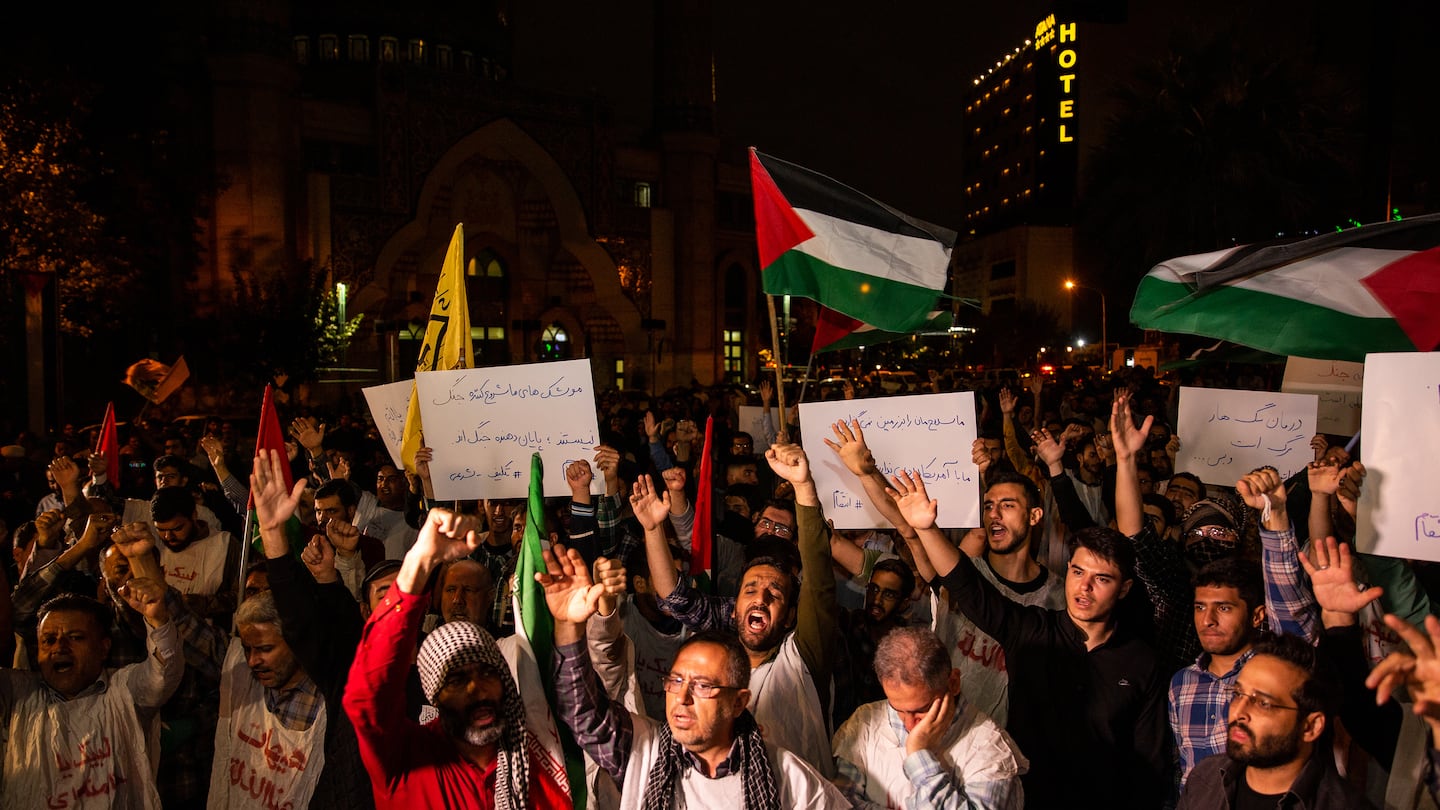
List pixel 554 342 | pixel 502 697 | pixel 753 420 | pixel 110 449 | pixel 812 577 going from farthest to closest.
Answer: pixel 554 342 < pixel 753 420 < pixel 110 449 < pixel 812 577 < pixel 502 697

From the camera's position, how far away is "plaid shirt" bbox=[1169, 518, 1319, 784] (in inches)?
129

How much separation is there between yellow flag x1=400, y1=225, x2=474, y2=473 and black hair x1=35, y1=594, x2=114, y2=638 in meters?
2.02

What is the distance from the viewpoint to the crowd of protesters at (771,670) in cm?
283

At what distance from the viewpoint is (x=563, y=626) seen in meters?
2.93

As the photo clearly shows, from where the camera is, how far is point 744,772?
9.32 ft

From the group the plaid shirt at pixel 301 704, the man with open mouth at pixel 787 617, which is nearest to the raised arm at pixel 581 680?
the man with open mouth at pixel 787 617

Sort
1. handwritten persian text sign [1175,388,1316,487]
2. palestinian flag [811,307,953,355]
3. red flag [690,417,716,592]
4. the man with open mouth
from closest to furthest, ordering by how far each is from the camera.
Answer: the man with open mouth < red flag [690,417,716,592] < handwritten persian text sign [1175,388,1316,487] < palestinian flag [811,307,953,355]

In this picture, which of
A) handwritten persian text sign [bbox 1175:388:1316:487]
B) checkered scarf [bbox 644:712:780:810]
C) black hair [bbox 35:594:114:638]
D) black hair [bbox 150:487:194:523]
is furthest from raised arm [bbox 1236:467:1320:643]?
black hair [bbox 150:487:194:523]

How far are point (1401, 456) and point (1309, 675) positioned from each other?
1.45 m

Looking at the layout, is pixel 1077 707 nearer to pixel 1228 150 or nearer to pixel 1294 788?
pixel 1294 788

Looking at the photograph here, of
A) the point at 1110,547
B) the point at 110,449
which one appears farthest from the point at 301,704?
the point at 110,449

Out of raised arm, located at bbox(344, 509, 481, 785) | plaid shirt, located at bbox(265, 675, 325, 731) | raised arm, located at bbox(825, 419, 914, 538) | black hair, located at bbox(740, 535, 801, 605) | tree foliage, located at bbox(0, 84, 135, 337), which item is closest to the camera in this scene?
raised arm, located at bbox(344, 509, 481, 785)

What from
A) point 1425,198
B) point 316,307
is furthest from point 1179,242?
point 316,307

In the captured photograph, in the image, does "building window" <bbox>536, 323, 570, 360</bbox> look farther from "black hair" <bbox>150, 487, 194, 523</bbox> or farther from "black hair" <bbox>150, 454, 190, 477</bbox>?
"black hair" <bbox>150, 487, 194, 523</bbox>
